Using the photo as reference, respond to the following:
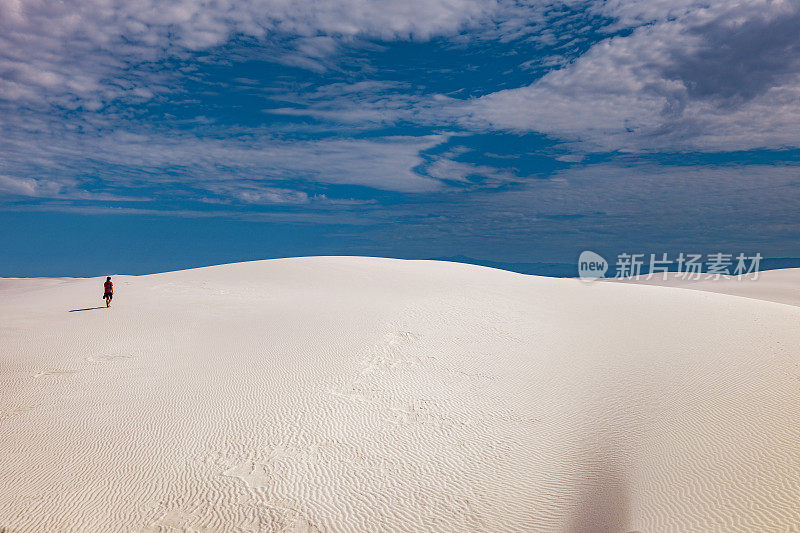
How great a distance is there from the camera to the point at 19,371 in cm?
1127

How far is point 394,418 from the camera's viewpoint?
9.99m

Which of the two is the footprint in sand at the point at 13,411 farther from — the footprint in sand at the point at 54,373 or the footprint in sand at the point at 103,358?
the footprint in sand at the point at 103,358

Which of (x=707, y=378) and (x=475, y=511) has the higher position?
(x=707, y=378)

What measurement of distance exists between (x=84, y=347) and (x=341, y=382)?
721cm

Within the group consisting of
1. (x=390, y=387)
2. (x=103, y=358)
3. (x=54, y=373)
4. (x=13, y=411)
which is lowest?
(x=13, y=411)

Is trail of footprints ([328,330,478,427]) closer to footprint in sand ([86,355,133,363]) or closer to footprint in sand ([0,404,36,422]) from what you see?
footprint in sand ([86,355,133,363])

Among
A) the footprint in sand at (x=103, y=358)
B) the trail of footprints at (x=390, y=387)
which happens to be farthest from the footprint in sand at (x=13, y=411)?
the trail of footprints at (x=390, y=387)

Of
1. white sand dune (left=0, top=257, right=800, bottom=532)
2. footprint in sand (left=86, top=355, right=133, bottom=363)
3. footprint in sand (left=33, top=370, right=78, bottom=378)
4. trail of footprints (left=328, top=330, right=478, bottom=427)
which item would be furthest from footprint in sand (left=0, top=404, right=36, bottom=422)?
trail of footprints (left=328, top=330, right=478, bottom=427)

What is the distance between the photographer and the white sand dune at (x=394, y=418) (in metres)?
7.15

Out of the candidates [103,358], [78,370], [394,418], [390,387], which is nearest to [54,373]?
[78,370]

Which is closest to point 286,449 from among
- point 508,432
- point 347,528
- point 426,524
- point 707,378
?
point 347,528

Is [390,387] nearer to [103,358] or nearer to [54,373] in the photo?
[103,358]

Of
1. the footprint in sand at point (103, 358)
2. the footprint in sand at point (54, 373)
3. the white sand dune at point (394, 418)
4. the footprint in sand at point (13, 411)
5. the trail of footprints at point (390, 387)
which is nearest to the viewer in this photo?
the white sand dune at point (394, 418)

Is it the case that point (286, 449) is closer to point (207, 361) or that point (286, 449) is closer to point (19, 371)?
point (207, 361)
